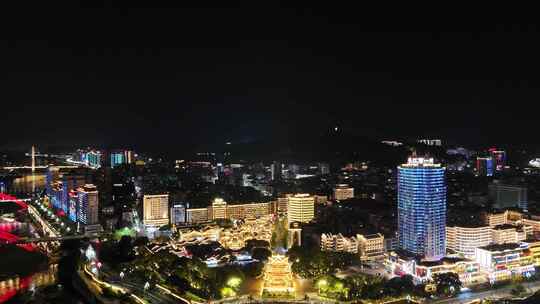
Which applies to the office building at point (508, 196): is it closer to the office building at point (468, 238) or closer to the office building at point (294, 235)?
the office building at point (468, 238)

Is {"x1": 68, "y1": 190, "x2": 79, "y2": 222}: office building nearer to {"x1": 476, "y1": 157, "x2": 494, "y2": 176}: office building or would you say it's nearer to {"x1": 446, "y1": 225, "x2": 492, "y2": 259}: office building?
{"x1": 446, "y1": 225, "x2": 492, "y2": 259}: office building

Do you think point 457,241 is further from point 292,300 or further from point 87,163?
point 87,163

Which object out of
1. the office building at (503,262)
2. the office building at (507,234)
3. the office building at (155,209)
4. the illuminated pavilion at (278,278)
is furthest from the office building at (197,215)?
the office building at (503,262)

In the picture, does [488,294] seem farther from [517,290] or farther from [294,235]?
[294,235]

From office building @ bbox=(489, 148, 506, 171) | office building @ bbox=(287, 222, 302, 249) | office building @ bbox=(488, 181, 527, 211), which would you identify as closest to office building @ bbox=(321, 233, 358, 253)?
office building @ bbox=(287, 222, 302, 249)

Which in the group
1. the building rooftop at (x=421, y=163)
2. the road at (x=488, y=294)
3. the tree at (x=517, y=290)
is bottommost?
the road at (x=488, y=294)

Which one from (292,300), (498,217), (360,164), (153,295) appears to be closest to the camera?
(292,300)

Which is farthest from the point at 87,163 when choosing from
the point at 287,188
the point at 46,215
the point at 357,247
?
the point at 357,247
